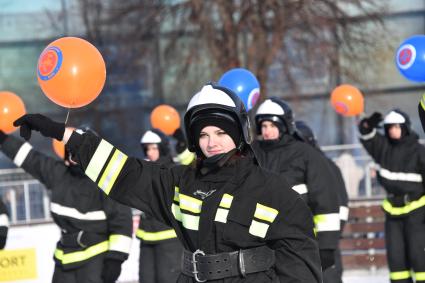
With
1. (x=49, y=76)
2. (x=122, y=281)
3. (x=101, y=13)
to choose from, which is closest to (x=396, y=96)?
(x=101, y=13)

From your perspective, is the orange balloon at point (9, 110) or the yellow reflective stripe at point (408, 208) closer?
the orange balloon at point (9, 110)

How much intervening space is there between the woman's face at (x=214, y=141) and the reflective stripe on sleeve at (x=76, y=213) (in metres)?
3.19

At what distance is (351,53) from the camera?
19.8m

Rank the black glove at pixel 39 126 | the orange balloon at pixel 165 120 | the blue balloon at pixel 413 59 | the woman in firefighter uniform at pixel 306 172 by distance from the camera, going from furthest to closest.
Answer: the orange balloon at pixel 165 120 → the woman in firefighter uniform at pixel 306 172 → the blue balloon at pixel 413 59 → the black glove at pixel 39 126

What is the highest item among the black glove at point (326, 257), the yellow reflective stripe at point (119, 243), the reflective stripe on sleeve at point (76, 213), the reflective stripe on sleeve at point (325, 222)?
the reflective stripe on sleeve at point (76, 213)

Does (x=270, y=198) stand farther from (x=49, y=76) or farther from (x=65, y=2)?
(x=65, y=2)

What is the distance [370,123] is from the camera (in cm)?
1004

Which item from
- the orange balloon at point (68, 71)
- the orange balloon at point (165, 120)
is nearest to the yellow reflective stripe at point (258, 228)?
the orange balloon at point (68, 71)

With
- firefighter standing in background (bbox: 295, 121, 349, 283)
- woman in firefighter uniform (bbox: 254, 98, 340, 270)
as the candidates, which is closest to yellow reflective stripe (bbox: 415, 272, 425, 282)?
firefighter standing in background (bbox: 295, 121, 349, 283)

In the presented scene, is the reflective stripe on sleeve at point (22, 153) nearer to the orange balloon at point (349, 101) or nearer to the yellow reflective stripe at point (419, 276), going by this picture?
the orange balloon at point (349, 101)

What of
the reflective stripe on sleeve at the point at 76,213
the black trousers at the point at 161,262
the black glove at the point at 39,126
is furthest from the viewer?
the black trousers at the point at 161,262

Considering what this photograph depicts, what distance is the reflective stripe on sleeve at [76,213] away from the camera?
24.9 ft

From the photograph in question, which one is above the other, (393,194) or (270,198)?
(270,198)

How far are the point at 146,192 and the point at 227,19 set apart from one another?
14753 mm
